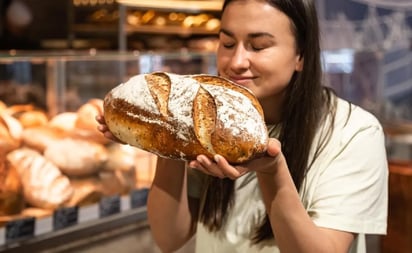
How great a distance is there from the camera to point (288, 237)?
46.5 inches

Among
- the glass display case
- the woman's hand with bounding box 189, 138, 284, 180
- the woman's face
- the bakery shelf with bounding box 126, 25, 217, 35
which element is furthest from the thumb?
the bakery shelf with bounding box 126, 25, 217, 35

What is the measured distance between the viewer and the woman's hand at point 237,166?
1.05 meters

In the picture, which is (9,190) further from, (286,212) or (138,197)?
(286,212)

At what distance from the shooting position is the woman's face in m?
1.23

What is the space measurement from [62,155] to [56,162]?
3cm

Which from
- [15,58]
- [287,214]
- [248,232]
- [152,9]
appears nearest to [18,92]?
[15,58]

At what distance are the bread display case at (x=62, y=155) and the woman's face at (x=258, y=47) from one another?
0.87 metres

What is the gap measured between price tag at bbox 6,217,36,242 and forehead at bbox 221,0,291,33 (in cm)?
89

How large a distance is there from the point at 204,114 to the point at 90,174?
1.01m

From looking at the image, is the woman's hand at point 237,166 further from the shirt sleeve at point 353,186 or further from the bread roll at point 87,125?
the bread roll at point 87,125

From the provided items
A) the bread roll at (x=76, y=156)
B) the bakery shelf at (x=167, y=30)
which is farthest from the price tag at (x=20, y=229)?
the bakery shelf at (x=167, y=30)

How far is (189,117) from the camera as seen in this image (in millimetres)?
1172

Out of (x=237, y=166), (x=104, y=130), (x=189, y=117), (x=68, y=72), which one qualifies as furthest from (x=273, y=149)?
(x=68, y=72)

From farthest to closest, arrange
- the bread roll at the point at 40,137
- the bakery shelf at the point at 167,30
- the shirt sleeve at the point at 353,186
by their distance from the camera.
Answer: the bakery shelf at the point at 167,30, the bread roll at the point at 40,137, the shirt sleeve at the point at 353,186
